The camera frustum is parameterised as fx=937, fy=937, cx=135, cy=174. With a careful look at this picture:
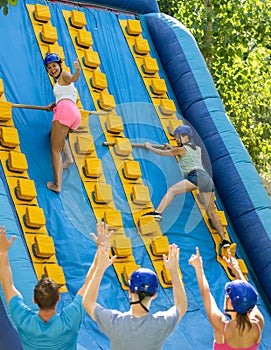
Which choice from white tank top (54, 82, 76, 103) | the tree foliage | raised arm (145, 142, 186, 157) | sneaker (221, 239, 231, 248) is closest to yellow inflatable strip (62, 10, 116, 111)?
raised arm (145, 142, 186, 157)

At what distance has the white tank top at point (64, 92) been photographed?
8.09 metres

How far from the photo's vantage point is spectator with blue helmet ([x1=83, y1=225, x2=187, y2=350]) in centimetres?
472

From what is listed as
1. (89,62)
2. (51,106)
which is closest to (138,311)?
(51,106)

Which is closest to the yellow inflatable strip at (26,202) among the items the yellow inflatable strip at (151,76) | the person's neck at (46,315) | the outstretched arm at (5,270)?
the yellow inflatable strip at (151,76)

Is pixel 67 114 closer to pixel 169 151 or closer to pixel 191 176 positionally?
pixel 169 151

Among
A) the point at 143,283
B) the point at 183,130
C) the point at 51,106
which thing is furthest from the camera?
the point at 183,130

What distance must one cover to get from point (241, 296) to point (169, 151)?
3.91 meters

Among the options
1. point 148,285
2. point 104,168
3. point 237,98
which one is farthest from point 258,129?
point 148,285

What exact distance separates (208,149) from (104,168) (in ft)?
4.01

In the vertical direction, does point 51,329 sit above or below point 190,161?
above

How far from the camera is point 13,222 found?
22.4 feet

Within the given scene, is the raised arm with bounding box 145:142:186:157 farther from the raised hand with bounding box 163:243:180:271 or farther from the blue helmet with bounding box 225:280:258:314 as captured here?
the blue helmet with bounding box 225:280:258:314

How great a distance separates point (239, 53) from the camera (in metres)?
13.2

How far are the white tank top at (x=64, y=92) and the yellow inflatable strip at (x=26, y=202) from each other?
421 millimetres
